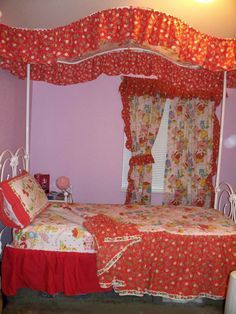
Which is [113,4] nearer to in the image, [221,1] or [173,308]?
[221,1]

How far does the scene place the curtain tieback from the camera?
3.72m

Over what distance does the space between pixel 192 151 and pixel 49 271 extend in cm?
229

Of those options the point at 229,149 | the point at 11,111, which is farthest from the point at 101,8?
the point at 229,149

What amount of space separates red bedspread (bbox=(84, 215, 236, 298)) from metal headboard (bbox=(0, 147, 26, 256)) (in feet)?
2.95

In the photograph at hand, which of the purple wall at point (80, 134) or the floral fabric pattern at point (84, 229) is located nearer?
the floral fabric pattern at point (84, 229)

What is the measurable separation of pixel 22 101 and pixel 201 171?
2.34 meters

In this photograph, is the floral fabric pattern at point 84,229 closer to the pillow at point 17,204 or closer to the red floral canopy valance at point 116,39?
the pillow at point 17,204

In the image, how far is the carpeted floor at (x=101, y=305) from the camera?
2383 mm

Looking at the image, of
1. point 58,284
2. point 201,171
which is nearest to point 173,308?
point 58,284

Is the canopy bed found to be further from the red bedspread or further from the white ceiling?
the white ceiling

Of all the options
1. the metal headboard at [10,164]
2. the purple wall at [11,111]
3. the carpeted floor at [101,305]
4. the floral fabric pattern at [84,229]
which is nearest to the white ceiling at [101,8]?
the purple wall at [11,111]

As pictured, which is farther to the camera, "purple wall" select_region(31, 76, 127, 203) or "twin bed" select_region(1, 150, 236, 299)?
"purple wall" select_region(31, 76, 127, 203)

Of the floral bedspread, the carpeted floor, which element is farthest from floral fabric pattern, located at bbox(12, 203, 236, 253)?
the carpeted floor

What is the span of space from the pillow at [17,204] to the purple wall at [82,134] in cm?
122
